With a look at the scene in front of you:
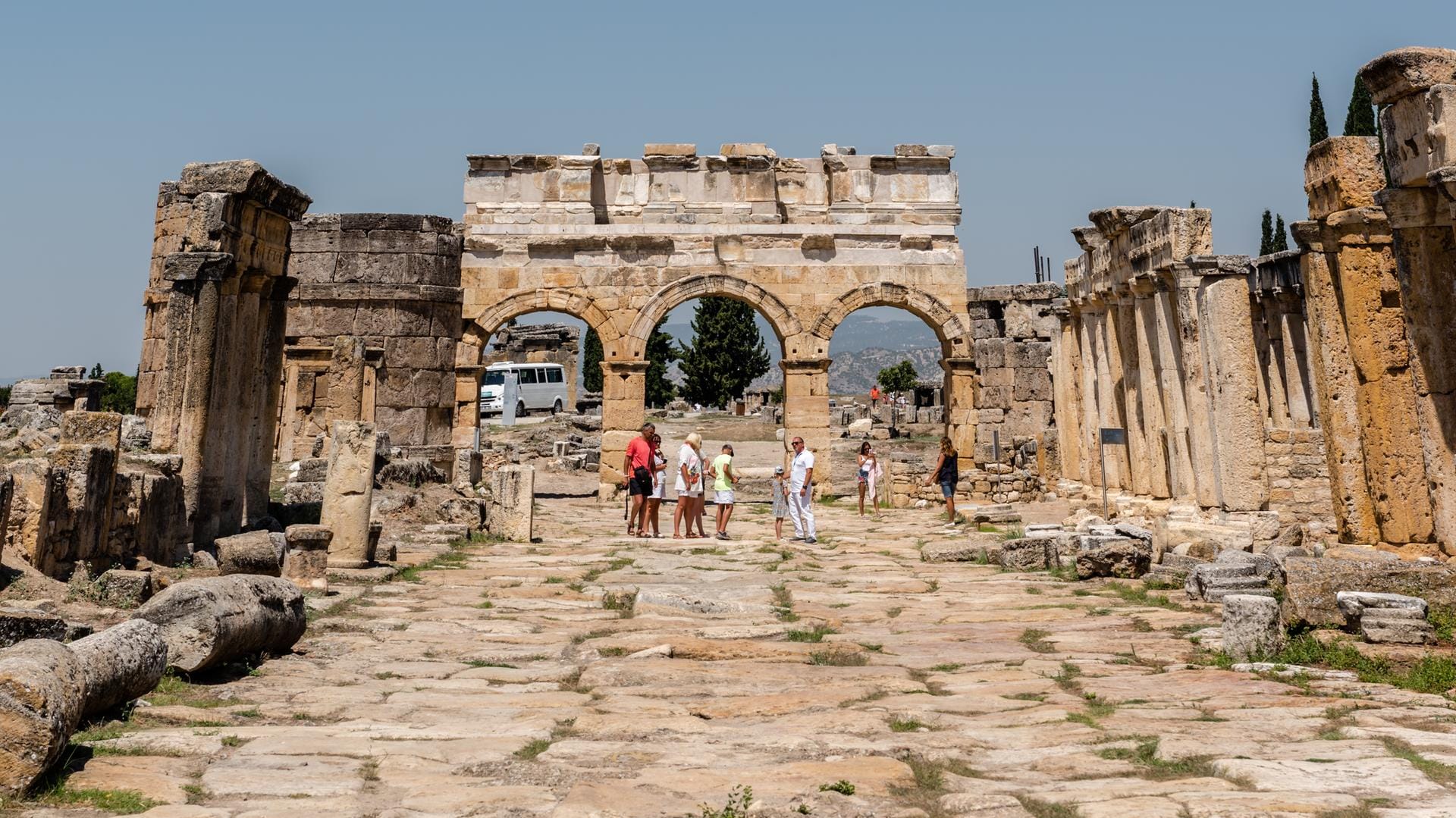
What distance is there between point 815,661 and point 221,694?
10.5 feet

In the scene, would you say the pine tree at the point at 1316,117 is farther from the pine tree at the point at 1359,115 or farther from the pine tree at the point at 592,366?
the pine tree at the point at 592,366

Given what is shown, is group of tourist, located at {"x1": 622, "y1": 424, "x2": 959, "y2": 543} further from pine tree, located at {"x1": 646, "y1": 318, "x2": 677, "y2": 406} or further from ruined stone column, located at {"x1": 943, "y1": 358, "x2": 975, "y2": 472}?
pine tree, located at {"x1": 646, "y1": 318, "x2": 677, "y2": 406}

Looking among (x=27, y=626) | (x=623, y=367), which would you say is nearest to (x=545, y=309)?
(x=623, y=367)

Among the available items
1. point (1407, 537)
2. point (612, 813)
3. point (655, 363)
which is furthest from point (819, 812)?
point (655, 363)

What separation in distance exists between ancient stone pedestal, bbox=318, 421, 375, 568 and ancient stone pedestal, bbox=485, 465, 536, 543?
3094 millimetres

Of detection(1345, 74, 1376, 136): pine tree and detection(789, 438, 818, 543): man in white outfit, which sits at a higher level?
detection(1345, 74, 1376, 136): pine tree

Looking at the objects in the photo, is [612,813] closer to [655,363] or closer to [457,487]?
[457,487]

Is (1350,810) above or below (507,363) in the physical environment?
below

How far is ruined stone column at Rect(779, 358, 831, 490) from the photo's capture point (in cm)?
2209

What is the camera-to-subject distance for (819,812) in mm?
4160

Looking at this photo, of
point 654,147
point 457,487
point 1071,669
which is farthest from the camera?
point 654,147

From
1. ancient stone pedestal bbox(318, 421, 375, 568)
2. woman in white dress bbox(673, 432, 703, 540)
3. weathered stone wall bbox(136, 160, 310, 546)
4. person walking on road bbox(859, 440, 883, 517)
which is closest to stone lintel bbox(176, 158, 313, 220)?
weathered stone wall bbox(136, 160, 310, 546)

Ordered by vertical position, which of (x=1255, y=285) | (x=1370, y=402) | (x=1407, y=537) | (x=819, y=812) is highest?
(x=1255, y=285)

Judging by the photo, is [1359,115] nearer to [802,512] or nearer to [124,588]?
[802,512]
